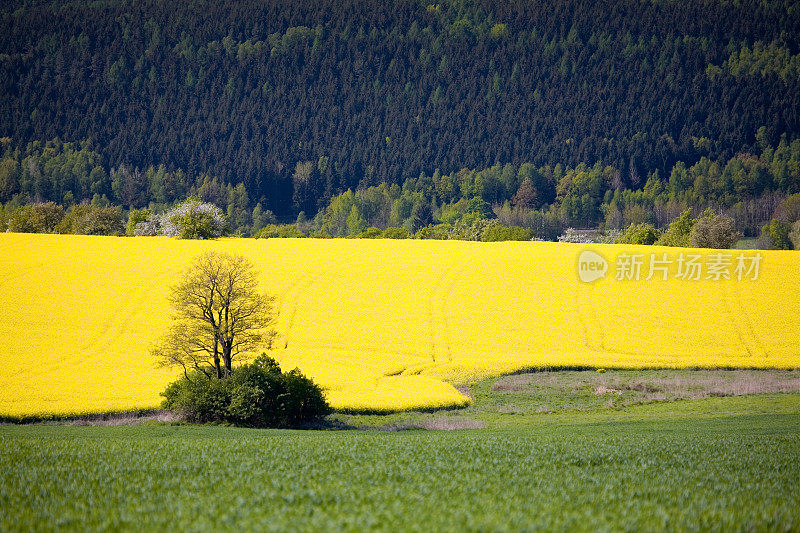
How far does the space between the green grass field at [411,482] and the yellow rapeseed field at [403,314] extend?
12589 mm

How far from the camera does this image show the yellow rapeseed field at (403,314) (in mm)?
38875

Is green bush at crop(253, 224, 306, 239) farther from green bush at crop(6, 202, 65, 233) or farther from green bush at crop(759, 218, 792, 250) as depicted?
green bush at crop(759, 218, 792, 250)

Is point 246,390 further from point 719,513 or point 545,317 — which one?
point 545,317

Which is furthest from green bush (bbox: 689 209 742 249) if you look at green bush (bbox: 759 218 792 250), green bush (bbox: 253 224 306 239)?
green bush (bbox: 759 218 792 250)

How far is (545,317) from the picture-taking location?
165ft

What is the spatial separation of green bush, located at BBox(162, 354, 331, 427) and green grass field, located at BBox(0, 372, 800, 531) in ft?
15.3

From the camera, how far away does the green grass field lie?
12469mm

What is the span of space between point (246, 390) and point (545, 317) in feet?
81.1

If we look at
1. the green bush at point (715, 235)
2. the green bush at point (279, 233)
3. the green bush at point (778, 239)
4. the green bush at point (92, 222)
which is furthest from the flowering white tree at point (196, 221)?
the green bush at point (778, 239)

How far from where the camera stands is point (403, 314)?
166 feet

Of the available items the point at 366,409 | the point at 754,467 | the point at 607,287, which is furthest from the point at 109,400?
the point at 607,287

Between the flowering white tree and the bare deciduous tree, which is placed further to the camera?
the flowering white tree

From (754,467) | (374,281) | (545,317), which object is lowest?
(754,467)

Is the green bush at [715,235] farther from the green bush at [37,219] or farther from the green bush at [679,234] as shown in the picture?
the green bush at [37,219]
